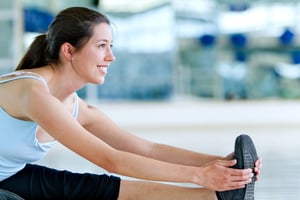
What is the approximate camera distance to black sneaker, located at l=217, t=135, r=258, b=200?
1520mm

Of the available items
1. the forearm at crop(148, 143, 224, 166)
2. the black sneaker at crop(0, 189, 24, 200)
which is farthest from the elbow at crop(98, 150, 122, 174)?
the forearm at crop(148, 143, 224, 166)

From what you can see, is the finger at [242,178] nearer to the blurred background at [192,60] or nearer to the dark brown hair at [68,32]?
the dark brown hair at [68,32]

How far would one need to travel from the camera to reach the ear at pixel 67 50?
1.64 metres

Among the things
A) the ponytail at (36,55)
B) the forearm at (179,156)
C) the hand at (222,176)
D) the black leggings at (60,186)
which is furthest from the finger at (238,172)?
the ponytail at (36,55)

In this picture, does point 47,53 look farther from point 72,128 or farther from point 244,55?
point 244,55

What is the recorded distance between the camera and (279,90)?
28.4ft

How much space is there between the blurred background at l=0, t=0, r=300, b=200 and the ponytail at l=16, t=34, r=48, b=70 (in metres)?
5.85

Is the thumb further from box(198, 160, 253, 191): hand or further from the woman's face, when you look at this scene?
the woman's face

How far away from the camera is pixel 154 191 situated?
174 cm

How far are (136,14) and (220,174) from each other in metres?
7.38

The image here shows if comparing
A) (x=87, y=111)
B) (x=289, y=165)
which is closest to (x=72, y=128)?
(x=87, y=111)

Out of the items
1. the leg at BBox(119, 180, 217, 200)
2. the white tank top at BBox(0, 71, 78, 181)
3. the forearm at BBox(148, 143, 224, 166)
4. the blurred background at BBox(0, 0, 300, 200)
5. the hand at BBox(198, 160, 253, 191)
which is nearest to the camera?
the hand at BBox(198, 160, 253, 191)

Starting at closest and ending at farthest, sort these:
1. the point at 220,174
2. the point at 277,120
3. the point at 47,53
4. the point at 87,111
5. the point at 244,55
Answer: the point at 220,174 < the point at 47,53 < the point at 87,111 < the point at 277,120 < the point at 244,55

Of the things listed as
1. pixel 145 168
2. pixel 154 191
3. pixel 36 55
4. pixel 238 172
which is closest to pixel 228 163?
pixel 238 172
